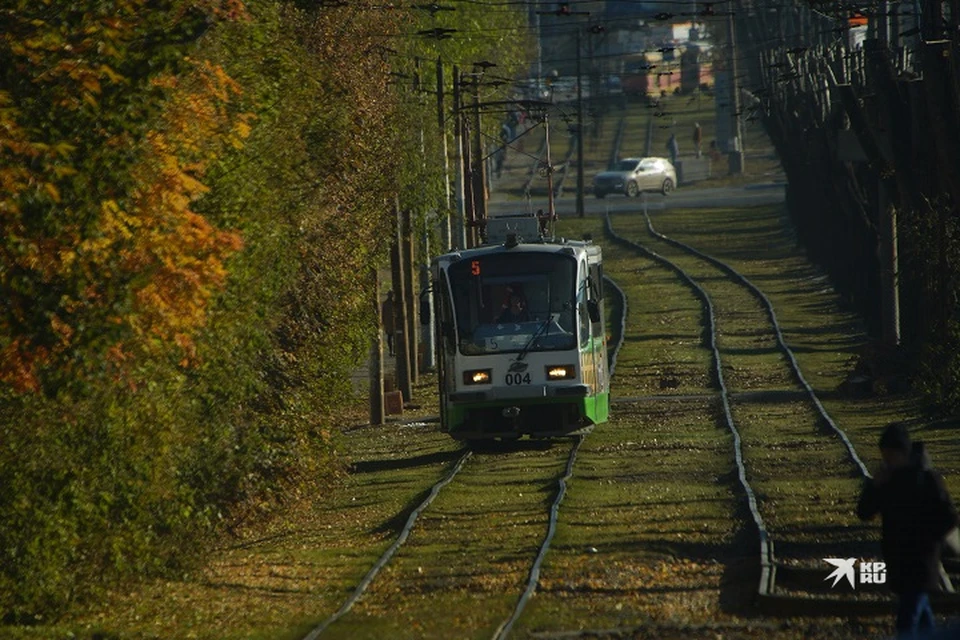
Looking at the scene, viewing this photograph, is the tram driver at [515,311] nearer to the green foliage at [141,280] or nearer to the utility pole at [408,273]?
the green foliage at [141,280]

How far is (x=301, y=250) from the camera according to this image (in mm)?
21109

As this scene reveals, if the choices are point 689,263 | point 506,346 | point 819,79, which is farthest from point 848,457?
point 689,263

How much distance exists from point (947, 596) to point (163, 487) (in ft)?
20.7

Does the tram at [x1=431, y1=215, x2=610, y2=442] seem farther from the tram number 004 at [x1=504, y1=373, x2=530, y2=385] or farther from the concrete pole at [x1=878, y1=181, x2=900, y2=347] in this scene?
the concrete pole at [x1=878, y1=181, x2=900, y2=347]

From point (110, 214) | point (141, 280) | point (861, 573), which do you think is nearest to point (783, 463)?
point (861, 573)

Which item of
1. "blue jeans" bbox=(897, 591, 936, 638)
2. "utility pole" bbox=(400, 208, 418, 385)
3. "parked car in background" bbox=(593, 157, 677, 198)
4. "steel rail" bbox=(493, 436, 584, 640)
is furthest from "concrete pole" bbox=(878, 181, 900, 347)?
"parked car in background" bbox=(593, 157, 677, 198)

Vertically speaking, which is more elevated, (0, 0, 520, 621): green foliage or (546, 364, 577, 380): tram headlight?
(0, 0, 520, 621): green foliage

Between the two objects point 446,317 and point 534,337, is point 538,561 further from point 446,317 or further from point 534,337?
point 446,317

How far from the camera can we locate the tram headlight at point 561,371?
23859mm

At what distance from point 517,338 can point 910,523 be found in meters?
14.8

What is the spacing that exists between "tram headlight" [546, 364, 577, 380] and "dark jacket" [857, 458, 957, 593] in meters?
14.3

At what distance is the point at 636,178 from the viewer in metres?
79.2

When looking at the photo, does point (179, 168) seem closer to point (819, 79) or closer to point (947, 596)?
point (947, 596)

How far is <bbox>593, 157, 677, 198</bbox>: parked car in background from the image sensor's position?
3091 inches
